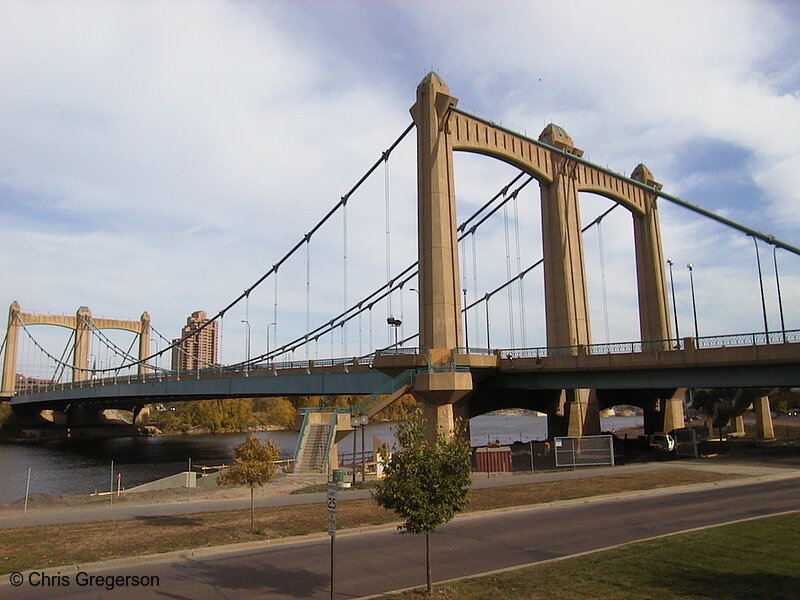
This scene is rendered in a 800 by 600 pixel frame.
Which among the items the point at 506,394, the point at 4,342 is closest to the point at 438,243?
the point at 506,394

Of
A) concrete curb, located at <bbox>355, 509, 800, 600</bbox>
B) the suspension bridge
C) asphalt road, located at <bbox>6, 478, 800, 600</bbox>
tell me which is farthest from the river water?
concrete curb, located at <bbox>355, 509, 800, 600</bbox>

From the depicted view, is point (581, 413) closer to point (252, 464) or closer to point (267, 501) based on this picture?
point (267, 501)

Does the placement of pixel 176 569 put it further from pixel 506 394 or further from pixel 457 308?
pixel 506 394

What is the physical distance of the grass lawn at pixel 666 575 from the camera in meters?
12.1

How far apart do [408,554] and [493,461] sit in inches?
843

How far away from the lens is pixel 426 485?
1330 centimetres

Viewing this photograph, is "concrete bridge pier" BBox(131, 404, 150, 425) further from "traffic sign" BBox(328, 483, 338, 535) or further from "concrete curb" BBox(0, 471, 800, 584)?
"traffic sign" BBox(328, 483, 338, 535)

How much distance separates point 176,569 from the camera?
1574 centimetres

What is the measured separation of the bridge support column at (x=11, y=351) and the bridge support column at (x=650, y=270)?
134 m

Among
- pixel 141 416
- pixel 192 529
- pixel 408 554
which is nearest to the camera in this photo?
pixel 408 554

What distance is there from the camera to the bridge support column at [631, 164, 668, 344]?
6284 centimetres

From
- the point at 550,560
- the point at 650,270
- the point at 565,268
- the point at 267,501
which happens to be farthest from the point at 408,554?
the point at 650,270

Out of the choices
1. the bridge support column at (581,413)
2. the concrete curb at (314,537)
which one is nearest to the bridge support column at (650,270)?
the bridge support column at (581,413)

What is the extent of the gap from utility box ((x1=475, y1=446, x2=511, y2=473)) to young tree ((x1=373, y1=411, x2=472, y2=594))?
78.9ft
